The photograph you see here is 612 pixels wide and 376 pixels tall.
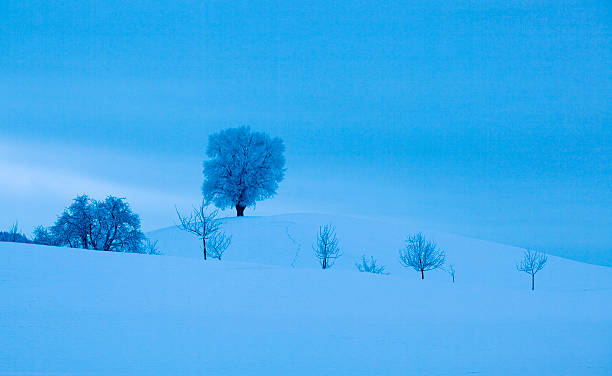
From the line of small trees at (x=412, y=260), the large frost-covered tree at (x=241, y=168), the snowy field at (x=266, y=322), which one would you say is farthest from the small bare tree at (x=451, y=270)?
the large frost-covered tree at (x=241, y=168)

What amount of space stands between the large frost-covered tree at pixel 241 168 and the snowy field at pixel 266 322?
94.8 ft

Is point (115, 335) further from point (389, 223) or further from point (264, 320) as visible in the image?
point (389, 223)

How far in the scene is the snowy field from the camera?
9.67m

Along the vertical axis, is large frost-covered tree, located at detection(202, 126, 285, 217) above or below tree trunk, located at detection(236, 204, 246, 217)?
above

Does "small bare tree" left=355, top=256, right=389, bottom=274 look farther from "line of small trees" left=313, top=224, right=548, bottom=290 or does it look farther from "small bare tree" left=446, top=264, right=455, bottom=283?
"small bare tree" left=446, top=264, right=455, bottom=283

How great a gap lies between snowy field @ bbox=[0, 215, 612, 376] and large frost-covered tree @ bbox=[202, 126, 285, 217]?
28.9 meters

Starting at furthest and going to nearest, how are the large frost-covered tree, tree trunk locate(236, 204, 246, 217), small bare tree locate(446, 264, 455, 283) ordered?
tree trunk locate(236, 204, 246, 217)
the large frost-covered tree
small bare tree locate(446, 264, 455, 283)

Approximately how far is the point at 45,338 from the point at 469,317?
12050 mm

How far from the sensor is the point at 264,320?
1339 centimetres

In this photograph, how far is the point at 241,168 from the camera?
168 feet

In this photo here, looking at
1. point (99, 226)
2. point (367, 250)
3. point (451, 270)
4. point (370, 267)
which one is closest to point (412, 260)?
point (370, 267)

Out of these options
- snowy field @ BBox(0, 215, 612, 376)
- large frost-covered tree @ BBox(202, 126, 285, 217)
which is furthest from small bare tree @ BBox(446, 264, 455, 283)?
large frost-covered tree @ BBox(202, 126, 285, 217)

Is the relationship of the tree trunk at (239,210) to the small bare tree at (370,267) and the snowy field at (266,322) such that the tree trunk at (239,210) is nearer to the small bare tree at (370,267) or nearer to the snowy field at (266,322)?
the small bare tree at (370,267)

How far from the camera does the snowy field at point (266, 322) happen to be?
9672 mm
